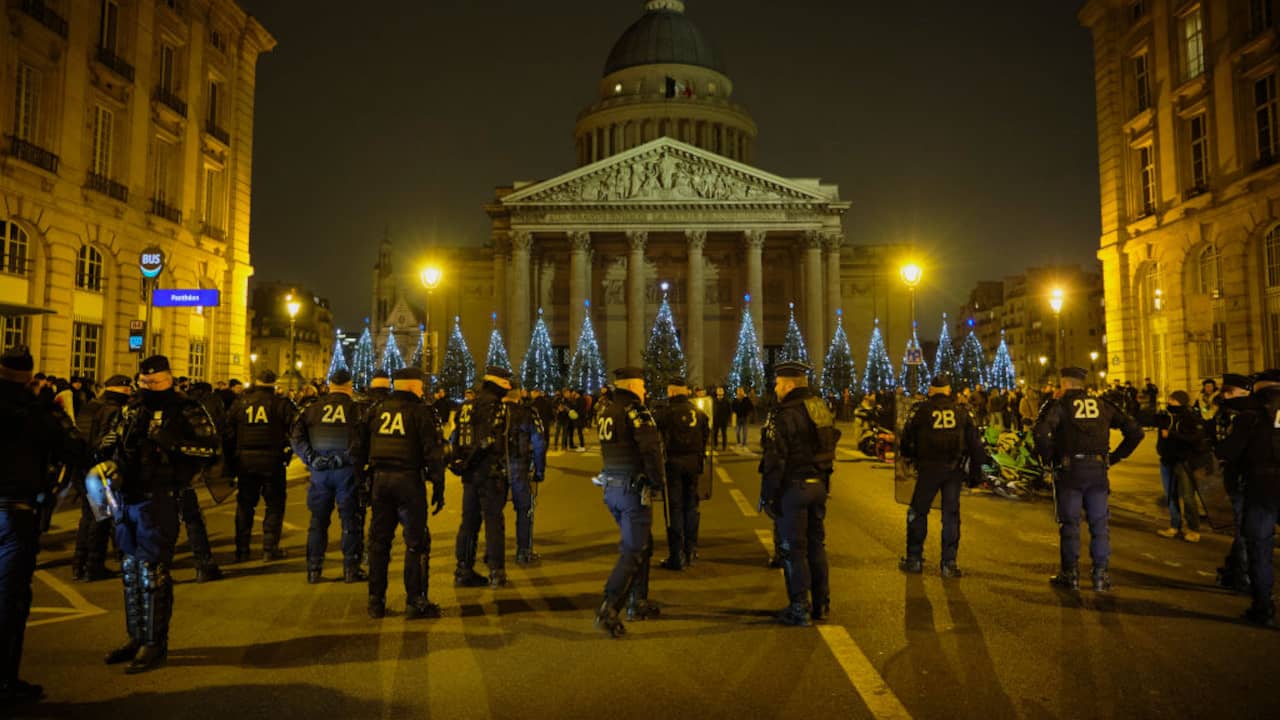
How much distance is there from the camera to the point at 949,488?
303 inches

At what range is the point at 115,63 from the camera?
75.6 ft

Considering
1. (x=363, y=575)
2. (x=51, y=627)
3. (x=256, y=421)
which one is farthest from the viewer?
(x=256, y=421)

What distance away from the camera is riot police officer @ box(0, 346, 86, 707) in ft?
14.7

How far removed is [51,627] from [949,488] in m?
7.54

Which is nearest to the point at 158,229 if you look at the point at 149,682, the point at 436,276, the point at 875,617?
the point at 436,276

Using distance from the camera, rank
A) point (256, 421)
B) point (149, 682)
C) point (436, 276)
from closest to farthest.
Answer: point (149, 682) → point (256, 421) → point (436, 276)

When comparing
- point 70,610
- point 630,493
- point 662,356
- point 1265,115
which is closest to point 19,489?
point 70,610

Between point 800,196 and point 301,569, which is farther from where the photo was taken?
point 800,196

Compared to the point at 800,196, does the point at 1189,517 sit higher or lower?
lower

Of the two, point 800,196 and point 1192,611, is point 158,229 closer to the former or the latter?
point 1192,611

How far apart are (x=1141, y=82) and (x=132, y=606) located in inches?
1355

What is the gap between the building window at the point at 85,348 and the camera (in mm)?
21906

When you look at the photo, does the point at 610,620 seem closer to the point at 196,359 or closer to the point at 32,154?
the point at 32,154

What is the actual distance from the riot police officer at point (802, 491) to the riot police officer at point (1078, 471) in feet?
7.67
